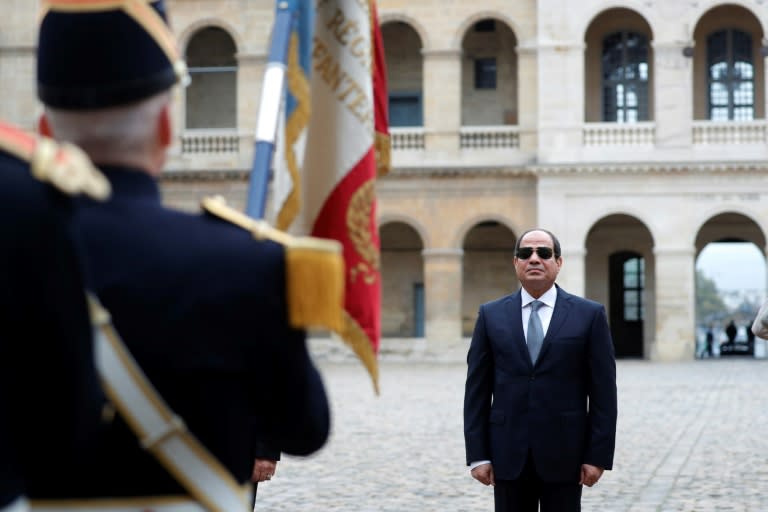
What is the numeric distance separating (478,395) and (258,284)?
351cm

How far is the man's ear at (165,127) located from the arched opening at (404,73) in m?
34.5

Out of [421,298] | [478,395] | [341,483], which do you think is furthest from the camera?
[421,298]

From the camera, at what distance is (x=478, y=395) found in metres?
5.70

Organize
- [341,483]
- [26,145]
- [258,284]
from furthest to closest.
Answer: [341,483] → [258,284] → [26,145]

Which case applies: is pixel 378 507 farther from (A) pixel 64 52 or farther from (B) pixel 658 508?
(A) pixel 64 52

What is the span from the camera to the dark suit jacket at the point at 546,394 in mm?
5492

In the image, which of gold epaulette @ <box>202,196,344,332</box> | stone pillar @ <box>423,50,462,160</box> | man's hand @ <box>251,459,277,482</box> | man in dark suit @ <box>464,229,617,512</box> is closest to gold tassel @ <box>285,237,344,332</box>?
gold epaulette @ <box>202,196,344,332</box>

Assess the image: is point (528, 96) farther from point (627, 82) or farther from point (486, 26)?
point (486, 26)

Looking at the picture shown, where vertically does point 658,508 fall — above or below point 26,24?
below

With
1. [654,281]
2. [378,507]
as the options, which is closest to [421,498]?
[378,507]

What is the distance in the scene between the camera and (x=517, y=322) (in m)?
5.75

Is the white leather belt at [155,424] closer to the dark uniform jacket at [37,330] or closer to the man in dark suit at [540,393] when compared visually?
the dark uniform jacket at [37,330]

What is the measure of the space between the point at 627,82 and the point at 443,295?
7619mm

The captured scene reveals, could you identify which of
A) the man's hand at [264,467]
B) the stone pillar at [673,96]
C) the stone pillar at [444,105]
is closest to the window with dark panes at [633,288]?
the stone pillar at [673,96]
